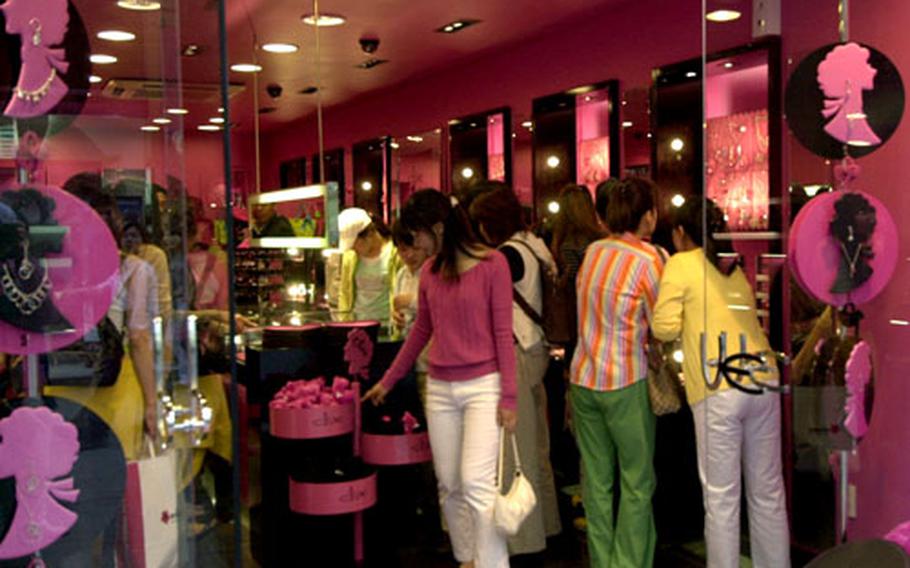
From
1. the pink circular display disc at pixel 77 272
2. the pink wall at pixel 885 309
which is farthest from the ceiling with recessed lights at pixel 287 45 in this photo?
the pink wall at pixel 885 309

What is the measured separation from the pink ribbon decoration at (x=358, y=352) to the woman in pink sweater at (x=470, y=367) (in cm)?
83

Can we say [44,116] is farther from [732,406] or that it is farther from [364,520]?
[364,520]

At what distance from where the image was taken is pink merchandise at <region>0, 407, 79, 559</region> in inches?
69.7

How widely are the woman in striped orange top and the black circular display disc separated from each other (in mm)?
1031

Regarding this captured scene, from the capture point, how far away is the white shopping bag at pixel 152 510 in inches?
74.4

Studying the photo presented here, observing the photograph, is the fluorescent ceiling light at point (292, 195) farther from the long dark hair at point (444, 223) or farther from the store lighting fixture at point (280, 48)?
the store lighting fixture at point (280, 48)

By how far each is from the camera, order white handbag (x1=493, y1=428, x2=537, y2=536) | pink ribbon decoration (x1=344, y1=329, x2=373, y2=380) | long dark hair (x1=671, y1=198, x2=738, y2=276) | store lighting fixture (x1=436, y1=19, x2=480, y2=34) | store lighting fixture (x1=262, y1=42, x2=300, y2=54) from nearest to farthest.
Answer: long dark hair (x1=671, y1=198, x2=738, y2=276), white handbag (x1=493, y1=428, x2=537, y2=536), pink ribbon decoration (x1=344, y1=329, x2=373, y2=380), store lighting fixture (x1=436, y1=19, x2=480, y2=34), store lighting fixture (x1=262, y1=42, x2=300, y2=54)

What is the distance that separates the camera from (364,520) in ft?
15.6

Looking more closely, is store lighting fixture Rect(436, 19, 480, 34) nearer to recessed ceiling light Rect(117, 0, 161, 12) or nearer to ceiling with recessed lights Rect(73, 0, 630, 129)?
ceiling with recessed lights Rect(73, 0, 630, 129)

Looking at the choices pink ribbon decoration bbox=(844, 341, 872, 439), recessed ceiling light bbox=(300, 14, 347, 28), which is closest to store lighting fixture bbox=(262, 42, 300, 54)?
recessed ceiling light bbox=(300, 14, 347, 28)

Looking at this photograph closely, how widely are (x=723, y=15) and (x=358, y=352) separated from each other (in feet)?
7.45

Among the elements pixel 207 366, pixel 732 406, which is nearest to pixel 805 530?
pixel 732 406

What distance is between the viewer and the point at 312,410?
14.0 ft

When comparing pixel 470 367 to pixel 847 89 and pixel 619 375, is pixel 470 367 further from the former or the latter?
pixel 847 89
